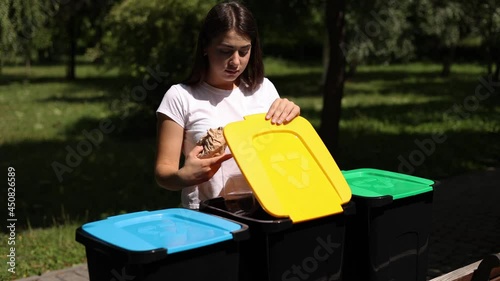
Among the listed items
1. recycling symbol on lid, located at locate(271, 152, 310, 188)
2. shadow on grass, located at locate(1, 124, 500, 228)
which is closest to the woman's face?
recycling symbol on lid, located at locate(271, 152, 310, 188)

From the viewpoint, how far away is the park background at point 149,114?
653 cm

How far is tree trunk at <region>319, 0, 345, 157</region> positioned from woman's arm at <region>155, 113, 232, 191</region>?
6186mm

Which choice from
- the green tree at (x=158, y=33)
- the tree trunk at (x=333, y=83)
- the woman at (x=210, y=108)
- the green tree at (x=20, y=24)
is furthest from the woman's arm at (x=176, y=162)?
the green tree at (x=158, y=33)

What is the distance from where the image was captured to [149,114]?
1195 cm

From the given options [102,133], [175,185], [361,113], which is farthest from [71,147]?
[175,185]

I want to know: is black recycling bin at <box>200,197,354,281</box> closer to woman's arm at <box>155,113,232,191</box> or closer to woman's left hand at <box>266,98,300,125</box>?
woman's arm at <box>155,113,232,191</box>

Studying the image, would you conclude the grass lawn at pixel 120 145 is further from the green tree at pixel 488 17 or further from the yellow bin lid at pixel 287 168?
the yellow bin lid at pixel 287 168

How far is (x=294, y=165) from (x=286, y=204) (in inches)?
8.2

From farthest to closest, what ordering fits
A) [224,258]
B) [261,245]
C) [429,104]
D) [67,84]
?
1. [67,84]
2. [429,104]
3. [261,245]
4. [224,258]

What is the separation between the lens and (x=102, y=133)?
1210 cm

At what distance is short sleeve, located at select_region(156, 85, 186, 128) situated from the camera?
2.34m

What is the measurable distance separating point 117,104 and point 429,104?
7.83 meters

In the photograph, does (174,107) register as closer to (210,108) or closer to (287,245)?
(210,108)

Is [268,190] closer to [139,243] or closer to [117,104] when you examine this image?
[139,243]
